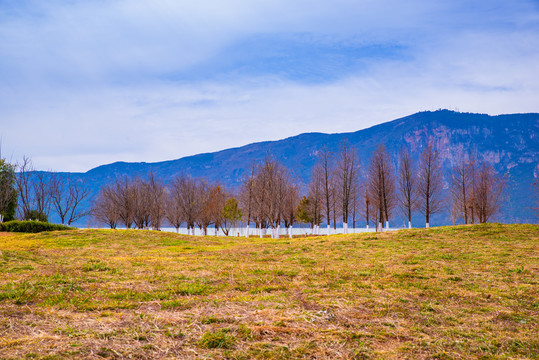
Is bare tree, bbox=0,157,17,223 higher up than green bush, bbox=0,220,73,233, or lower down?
higher up

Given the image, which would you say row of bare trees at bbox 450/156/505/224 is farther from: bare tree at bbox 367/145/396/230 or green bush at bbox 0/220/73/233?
green bush at bbox 0/220/73/233

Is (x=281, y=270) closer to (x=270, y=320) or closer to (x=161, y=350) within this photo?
(x=270, y=320)

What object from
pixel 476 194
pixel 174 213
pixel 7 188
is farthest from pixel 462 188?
pixel 7 188

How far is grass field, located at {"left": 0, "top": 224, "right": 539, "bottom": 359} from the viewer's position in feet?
19.1

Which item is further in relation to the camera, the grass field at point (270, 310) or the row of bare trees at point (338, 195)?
the row of bare trees at point (338, 195)

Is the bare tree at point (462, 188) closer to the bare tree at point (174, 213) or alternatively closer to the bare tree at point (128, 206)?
the bare tree at point (174, 213)

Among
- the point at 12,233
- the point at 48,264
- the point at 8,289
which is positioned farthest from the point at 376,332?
the point at 12,233

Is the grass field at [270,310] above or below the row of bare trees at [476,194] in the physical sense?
below

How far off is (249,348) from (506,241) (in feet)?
84.4

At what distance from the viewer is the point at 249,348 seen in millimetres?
5781

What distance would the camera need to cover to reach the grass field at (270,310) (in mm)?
5816

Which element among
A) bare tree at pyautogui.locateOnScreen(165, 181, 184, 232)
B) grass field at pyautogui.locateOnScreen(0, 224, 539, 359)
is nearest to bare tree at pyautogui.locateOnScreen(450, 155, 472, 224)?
grass field at pyautogui.locateOnScreen(0, 224, 539, 359)

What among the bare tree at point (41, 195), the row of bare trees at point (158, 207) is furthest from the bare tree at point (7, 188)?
the row of bare trees at point (158, 207)

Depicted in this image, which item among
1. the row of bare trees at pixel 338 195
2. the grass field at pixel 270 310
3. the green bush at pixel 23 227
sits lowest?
the grass field at pixel 270 310
